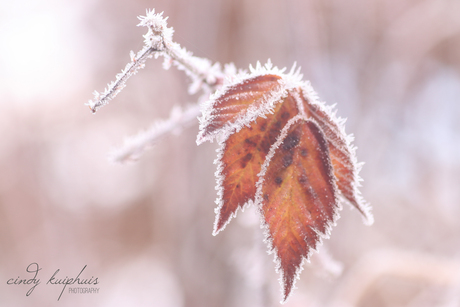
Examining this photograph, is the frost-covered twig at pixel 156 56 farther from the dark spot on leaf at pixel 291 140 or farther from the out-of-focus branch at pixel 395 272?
the out-of-focus branch at pixel 395 272

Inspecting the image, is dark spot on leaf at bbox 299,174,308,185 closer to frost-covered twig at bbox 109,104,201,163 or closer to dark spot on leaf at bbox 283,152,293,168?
dark spot on leaf at bbox 283,152,293,168

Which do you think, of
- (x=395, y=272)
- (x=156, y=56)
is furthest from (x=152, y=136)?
(x=395, y=272)

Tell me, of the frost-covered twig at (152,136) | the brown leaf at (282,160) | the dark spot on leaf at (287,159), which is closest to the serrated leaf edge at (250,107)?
the brown leaf at (282,160)

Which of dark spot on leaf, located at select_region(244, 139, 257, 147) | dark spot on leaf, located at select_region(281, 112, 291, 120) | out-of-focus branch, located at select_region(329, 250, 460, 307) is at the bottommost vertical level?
dark spot on leaf, located at select_region(244, 139, 257, 147)

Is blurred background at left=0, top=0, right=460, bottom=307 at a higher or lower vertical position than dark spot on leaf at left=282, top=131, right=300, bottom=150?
higher

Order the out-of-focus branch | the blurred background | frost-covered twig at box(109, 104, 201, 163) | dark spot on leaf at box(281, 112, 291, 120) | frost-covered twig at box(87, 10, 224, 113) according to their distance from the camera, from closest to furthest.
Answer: frost-covered twig at box(87, 10, 224, 113)
dark spot on leaf at box(281, 112, 291, 120)
frost-covered twig at box(109, 104, 201, 163)
the out-of-focus branch
the blurred background

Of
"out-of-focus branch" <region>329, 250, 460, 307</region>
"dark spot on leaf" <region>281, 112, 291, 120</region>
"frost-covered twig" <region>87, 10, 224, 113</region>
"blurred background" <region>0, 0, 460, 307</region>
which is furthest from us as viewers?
"blurred background" <region>0, 0, 460, 307</region>

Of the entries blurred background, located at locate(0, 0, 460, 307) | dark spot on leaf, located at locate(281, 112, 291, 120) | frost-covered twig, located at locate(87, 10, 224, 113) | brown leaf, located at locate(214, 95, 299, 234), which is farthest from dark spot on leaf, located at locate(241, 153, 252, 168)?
blurred background, located at locate(0, 0, 460, 307)
